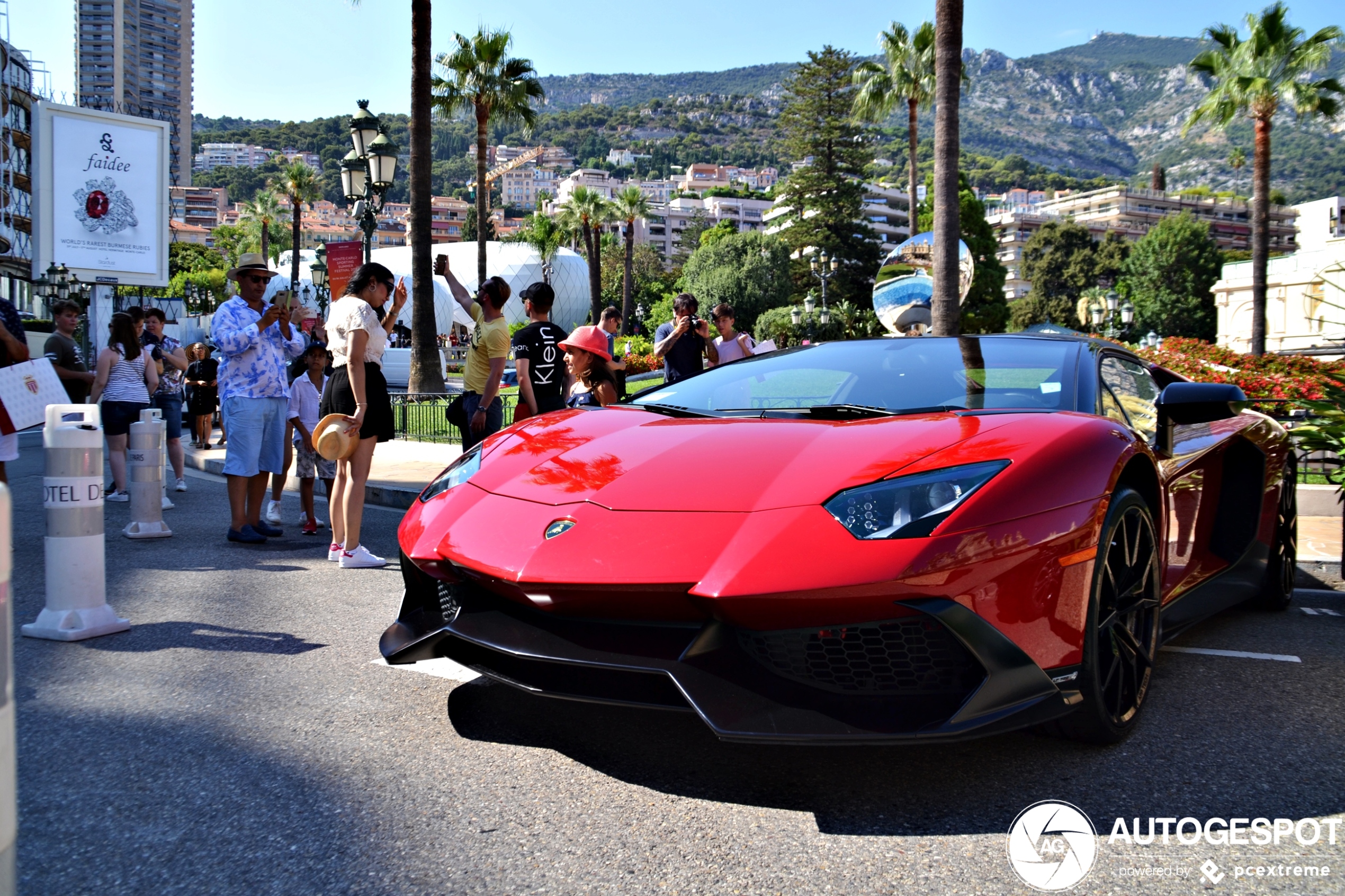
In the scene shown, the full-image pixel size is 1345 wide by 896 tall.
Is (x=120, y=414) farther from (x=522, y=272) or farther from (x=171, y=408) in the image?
(x=522, y=272)

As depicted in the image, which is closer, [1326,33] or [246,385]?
[246,385]

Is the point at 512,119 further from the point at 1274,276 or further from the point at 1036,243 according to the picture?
the point at 1036,243

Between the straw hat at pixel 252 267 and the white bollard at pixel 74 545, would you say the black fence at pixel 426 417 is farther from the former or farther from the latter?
the white bollard at pixel 74 545

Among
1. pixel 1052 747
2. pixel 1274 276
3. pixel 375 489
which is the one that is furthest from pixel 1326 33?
→ pixel 1274 276

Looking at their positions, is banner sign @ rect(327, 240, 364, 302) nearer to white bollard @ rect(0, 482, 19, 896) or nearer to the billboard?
white bollard @ rect(0, 482, 19, 896)

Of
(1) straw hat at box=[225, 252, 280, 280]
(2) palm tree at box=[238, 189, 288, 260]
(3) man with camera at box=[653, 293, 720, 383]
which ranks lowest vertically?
(3) man with camera at box=[653, 293, 720, 383]

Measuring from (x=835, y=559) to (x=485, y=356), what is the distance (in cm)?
492

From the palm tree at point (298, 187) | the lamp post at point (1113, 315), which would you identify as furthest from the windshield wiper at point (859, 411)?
the palm tree at point (298, 187)

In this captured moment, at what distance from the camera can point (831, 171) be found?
6644 centimetres

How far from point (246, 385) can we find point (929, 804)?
17.9 feet

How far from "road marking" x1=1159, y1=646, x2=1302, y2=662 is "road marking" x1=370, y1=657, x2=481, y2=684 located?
259cm

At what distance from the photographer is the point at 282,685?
3.40 metres

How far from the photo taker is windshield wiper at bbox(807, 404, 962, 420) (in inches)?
124

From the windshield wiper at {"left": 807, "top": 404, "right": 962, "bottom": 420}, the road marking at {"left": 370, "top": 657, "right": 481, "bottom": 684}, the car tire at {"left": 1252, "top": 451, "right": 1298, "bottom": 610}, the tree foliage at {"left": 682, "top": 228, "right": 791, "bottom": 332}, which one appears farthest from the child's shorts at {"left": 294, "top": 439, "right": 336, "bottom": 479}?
the tree foliage at {"left": 682, "top": 228, "right": 791, "bottom": 332}
